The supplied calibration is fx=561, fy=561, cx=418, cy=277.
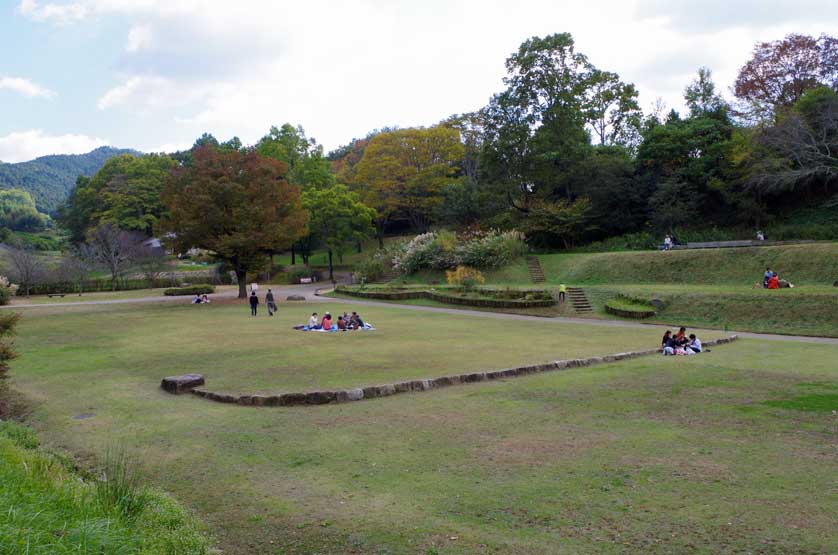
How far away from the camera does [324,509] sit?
557 cm

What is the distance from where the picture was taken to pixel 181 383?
11.3m

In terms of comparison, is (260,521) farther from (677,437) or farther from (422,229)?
(422,229)

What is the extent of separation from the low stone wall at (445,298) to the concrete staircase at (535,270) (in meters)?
7.75

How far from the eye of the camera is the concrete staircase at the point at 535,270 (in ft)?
125

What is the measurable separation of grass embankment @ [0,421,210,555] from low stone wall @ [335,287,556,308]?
24726 mm

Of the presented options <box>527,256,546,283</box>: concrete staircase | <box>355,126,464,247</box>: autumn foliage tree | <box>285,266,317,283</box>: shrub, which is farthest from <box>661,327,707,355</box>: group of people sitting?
<box>355,126,464,247</box>: autumn foliage tree

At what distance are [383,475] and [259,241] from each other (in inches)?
1177

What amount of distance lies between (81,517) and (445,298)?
97.0ft

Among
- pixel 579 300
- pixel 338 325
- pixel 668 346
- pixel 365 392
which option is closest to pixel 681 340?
pixel 668 346

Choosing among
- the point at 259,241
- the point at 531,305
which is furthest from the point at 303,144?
the point at 531,305

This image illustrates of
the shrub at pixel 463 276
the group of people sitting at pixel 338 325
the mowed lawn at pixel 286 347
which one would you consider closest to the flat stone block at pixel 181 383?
the mowed lawn at pixel 286 347

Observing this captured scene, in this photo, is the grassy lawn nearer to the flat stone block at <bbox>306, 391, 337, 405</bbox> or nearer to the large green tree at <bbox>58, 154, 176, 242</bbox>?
the flat stone block at <bbox>306, 391, 337, 405</bbox>

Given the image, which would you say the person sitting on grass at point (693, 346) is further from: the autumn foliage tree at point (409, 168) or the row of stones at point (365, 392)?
the autumn foliage tree at point (409, 168)

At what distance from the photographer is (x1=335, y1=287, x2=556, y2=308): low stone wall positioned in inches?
1134
